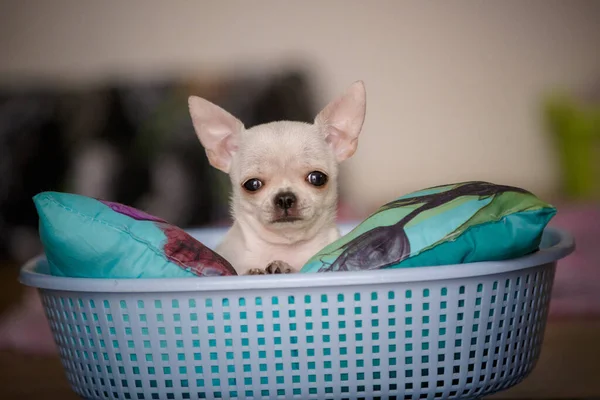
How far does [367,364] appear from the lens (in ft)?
4.48

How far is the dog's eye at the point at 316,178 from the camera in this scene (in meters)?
1.88

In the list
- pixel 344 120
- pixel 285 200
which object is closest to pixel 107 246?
pixel 285 200

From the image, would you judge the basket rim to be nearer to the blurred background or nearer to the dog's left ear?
the dog's left ear

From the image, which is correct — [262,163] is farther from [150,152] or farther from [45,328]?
[150,152]

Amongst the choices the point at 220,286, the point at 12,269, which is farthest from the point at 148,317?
the point at 12,269

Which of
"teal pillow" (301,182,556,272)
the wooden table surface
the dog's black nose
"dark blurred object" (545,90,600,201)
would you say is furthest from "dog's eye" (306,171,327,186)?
"dark blurred object" (545,90,600,201)

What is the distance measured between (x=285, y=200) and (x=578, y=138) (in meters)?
3.94

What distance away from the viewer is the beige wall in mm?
5066

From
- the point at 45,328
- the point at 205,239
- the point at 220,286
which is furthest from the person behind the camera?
the point at 45,328

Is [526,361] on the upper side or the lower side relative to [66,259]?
lower

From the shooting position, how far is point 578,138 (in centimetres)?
518

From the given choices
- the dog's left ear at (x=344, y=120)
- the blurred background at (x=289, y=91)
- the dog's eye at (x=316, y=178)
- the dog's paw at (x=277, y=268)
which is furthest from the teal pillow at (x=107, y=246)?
the blurred background at (x=289, y=91)

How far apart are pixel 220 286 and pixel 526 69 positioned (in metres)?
4.56

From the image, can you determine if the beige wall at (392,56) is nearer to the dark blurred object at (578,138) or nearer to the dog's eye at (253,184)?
the dark blurred object at (578,138)
